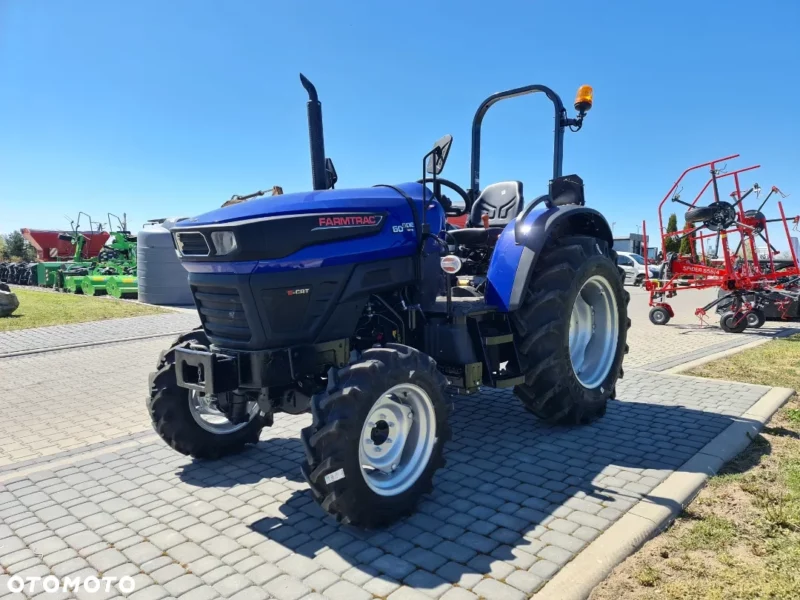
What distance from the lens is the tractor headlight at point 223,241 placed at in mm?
3029

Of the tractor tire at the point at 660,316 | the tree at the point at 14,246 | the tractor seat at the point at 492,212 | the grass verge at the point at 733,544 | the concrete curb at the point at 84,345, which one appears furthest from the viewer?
the tree at the point at 14,246

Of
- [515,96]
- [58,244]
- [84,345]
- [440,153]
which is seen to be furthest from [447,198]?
[58,244]

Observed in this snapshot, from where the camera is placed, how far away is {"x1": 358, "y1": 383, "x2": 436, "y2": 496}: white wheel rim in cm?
313

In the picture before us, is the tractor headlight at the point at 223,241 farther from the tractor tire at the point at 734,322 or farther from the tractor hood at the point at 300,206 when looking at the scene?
the tractor tire at the point at 734,322

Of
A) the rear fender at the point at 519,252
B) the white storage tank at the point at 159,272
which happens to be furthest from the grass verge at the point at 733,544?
the white storage tank at the point at 159,272

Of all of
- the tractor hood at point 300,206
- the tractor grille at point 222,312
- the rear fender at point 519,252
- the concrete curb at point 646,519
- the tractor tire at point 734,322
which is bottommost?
the concrete curb at point 646,519

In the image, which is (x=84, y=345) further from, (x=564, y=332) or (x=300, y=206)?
(x=564, y=332)

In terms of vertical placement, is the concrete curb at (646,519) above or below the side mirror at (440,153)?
below

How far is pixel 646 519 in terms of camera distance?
2969 millimetres

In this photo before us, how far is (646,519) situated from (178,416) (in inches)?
109

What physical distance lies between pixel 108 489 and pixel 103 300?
13.3m

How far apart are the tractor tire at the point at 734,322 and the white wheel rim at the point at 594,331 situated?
673 cm

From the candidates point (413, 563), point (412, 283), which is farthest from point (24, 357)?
point (413, 563)

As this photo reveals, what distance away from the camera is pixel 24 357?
7914 millimetres
